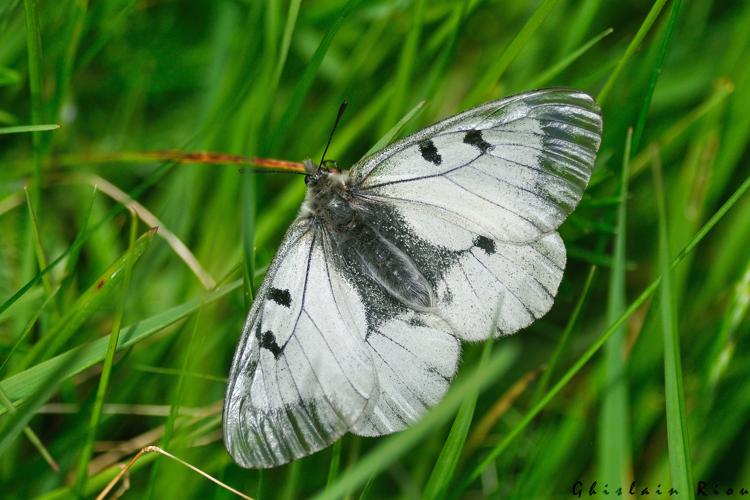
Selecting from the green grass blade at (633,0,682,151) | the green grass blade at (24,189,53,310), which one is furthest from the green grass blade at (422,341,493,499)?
the green grass blade at (24,189,53,310)

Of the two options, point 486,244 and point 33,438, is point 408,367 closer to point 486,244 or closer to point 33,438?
point 486,244

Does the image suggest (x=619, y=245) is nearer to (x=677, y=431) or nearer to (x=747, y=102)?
(x=677, y=431)

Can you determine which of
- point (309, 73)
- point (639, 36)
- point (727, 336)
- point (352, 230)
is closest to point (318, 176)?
point (352, 230)

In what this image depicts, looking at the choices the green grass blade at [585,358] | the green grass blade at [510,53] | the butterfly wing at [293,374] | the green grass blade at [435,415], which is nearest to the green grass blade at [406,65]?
the green grass blade at [510,53]

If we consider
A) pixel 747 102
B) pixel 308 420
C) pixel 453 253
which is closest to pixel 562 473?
pixel 453 253

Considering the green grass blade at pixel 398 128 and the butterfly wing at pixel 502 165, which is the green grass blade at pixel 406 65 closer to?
the green grass blade at pixel 398 128

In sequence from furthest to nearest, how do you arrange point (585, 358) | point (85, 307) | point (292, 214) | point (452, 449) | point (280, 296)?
point (292, 214) < point (280, 296) < point (85, 307) < point (585, 358) < point (452, 449)
